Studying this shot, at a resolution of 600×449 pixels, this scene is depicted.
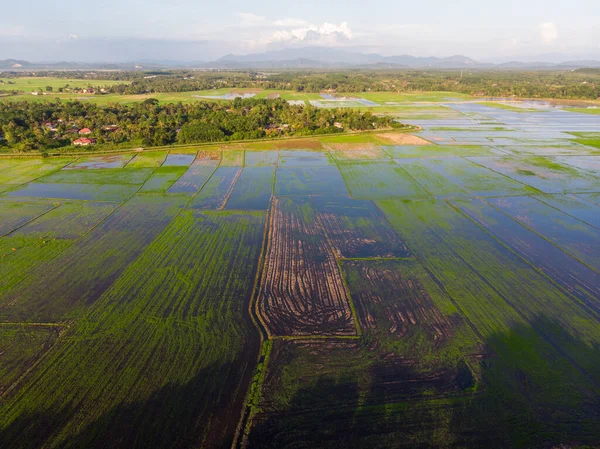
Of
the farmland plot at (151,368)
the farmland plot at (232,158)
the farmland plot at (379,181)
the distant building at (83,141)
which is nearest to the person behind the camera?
the farmland plot at (151,368)

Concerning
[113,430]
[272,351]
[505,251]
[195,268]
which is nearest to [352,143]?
[505,251]

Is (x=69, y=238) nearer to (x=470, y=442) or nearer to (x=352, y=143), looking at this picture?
(x=470, y=442)

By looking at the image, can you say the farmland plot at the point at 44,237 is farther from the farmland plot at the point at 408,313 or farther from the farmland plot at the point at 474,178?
the farmland plot at the point at 474,178

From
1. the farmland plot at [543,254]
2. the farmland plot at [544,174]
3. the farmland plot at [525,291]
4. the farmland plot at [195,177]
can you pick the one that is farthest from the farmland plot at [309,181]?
the farmland plot at [544,174]

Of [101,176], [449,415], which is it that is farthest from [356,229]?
[101,176]

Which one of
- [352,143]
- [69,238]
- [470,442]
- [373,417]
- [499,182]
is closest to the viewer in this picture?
[470,442]

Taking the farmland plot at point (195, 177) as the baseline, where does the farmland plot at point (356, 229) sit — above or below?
below
